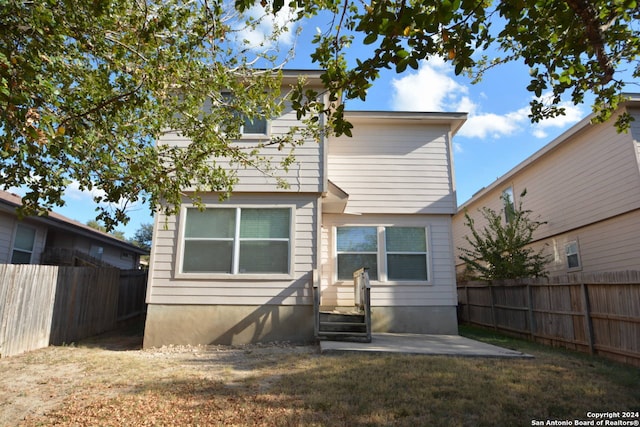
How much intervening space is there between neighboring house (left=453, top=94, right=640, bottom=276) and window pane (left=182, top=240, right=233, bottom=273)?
400 inches

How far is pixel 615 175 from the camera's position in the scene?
10281 millimetres

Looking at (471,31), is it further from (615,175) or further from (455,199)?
(615,175)

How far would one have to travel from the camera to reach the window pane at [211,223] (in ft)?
27.3

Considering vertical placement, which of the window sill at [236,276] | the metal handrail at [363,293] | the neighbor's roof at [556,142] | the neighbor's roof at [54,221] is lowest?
the metal handrail at [363,293]

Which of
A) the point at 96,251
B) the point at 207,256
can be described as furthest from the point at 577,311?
the point at 96,251

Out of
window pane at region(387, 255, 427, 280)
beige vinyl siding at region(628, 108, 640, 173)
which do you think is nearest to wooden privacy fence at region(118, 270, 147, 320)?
window pane at region(387, 255, 427, 280)

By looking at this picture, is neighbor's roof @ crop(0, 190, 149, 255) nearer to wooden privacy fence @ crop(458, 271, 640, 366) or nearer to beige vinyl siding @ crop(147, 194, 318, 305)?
beige vinyl siding @ crop(147, 194, 318, 305)

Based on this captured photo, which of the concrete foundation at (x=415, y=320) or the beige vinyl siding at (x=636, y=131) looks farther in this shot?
the beige vinyl siding at (x=636, y=131)

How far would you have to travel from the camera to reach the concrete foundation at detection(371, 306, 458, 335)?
937cm

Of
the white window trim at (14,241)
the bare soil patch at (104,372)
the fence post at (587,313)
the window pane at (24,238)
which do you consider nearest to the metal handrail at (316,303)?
the bare soil patch at (104,372)

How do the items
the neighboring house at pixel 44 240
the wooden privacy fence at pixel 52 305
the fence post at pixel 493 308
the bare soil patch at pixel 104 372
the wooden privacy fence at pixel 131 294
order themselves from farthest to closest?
the wooden privacy fence at pixel 131 294 → the fence post at pixel 493 308 → the neighboring house at pixel 44 240 → the wooden privacy fence at pixel 52 305 → the bare soil patch at pixel 104 372

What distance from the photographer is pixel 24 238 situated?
1122 centimetres

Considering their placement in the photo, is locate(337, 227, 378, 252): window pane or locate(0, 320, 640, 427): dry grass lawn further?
locate(337, 227, 378, 252): window pane

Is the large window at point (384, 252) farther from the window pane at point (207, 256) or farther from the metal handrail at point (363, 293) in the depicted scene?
the window pane at point (207, 256)
